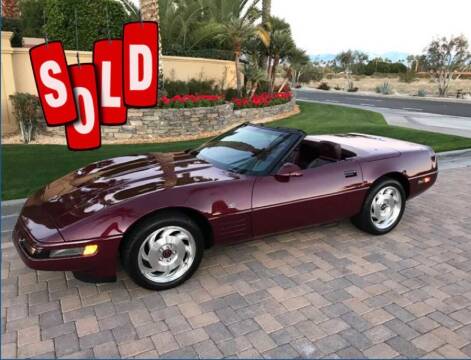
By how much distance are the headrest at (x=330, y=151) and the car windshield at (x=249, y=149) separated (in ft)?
1.47

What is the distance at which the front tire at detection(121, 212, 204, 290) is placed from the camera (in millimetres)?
3154

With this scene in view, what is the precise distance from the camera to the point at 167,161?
166 inches

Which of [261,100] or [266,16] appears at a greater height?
[266,16]

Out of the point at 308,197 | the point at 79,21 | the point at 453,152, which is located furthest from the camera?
the point at 79,21

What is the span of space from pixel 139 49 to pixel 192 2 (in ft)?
53.6

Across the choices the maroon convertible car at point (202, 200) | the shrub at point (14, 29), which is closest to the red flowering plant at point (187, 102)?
the shrub at point (14, 29)

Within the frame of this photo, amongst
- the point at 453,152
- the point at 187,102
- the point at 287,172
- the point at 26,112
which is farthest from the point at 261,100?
the point at 287,172

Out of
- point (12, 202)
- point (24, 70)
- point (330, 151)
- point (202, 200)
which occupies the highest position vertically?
point (24, 70)

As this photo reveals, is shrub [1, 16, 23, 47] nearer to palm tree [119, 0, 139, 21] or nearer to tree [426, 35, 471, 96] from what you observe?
palm tree [119, 0, 139, 21]

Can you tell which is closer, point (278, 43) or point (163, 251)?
point (163, 251)

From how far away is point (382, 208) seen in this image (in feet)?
15.0

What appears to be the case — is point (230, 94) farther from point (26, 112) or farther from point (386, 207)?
point (386, 207)

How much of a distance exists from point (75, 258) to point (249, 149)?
2.03 meters

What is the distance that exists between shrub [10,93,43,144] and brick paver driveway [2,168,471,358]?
6.61 meters
